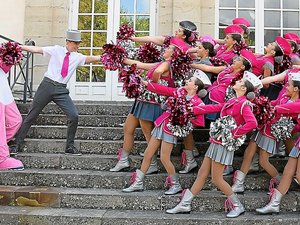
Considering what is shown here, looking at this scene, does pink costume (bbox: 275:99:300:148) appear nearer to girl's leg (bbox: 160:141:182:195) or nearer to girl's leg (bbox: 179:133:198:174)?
girl's leg (bbox: 179:133:198:174)

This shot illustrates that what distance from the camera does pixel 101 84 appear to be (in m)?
9.19

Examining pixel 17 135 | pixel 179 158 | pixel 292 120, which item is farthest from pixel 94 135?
pixel 292 120

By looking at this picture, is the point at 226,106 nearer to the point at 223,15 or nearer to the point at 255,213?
the point at 255,213

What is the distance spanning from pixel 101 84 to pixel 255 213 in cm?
552

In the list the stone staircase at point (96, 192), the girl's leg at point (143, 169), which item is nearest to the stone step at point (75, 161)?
the stone staircase at point (96, 192)

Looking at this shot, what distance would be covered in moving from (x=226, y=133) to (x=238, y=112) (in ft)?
0.84

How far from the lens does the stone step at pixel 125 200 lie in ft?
15.0

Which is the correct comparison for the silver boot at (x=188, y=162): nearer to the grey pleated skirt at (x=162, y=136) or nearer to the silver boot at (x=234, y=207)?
the grey pleated skirt at (x=162, y=136)

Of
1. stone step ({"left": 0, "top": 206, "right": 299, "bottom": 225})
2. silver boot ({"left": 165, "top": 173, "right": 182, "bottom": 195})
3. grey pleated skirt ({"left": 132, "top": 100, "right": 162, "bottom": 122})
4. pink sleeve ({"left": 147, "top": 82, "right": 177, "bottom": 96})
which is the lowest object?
stone step ({"left": 0, "top": 206, "right": 299, "bottom": 225})

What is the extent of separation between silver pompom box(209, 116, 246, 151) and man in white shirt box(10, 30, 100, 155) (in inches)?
83.6

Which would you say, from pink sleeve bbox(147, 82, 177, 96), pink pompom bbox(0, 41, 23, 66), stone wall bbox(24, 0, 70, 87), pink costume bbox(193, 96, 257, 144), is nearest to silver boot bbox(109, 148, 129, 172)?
pink sleeve bbox(147, 82, 177, 96)

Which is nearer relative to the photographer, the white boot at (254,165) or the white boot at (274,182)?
the white boot at (274,182)

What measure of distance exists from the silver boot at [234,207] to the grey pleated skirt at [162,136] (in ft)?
2.90

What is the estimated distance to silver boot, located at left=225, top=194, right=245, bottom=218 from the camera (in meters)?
4.31
